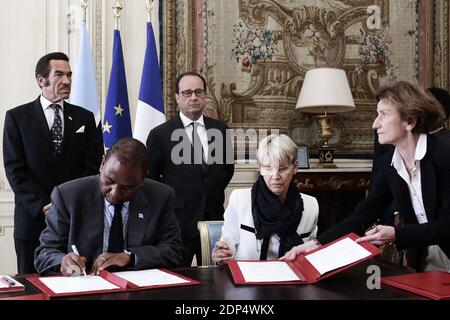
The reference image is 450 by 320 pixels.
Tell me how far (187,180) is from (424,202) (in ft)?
4.97

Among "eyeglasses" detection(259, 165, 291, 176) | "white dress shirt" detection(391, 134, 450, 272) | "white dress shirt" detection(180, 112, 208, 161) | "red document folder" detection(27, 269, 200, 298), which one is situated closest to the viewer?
"red document folder" detection(27, 269, 200, 298)

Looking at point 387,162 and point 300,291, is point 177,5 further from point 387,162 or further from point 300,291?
point 300,291

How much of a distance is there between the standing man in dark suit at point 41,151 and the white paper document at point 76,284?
1.41 meters

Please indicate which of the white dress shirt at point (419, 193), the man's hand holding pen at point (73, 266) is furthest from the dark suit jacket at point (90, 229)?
the white dress shirt at point (419, 193)

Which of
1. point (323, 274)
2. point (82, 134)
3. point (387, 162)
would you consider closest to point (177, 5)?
point (82, 134)

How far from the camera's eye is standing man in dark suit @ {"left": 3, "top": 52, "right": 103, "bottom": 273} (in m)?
3.22

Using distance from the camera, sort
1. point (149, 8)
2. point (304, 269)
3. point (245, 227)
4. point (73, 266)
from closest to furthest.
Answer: point (73, 266) → point (304, 269) → point (245, 227) → point (149, 8)

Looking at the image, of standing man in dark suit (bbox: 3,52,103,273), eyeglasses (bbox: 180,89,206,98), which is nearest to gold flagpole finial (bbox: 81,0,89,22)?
standing man in dark suit (bbox: 3,52,103,273)

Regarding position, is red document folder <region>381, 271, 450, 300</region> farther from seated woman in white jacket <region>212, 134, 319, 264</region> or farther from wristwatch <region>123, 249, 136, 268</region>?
wristwatch <region>123, 249, 136, 268</region>

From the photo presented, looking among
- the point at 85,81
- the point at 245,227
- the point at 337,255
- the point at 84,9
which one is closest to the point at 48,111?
the point at 85,81

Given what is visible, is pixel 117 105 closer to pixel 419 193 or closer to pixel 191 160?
pixel 191 160

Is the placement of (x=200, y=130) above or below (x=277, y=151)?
above

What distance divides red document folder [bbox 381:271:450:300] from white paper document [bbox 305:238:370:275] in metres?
0.14

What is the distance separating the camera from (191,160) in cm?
344
